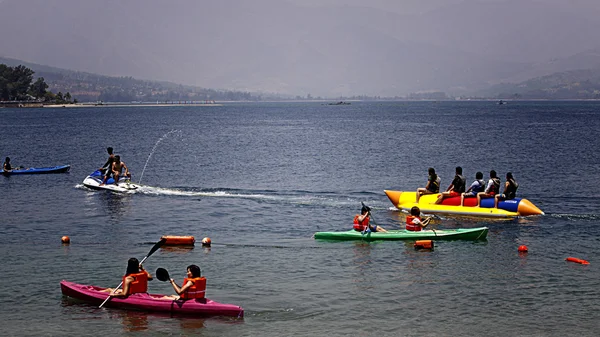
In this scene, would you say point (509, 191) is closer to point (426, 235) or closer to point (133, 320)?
point (426, 235)

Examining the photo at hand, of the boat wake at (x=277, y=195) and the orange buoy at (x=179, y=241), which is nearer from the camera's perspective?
the orange buoy at (x=179, y=241)

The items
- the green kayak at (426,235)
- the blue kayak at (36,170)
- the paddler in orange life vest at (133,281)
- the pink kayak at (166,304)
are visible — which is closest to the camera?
the pink kayak at (166,304)

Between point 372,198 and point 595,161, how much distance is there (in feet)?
99.7

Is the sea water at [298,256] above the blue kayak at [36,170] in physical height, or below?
below

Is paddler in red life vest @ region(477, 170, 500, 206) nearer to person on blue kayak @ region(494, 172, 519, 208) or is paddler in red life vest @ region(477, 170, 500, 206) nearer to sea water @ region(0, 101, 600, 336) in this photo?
person on blue kayak @ region(494, 172, 519, 208)

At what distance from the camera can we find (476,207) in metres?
38.2

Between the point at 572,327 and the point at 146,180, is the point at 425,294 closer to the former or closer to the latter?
the point at 572,327

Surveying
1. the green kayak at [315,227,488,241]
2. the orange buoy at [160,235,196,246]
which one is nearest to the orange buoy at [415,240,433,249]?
the green kayak at [315,227,488,241]

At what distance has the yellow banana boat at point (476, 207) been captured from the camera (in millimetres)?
37719


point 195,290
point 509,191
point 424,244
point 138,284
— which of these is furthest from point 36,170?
point 195,290

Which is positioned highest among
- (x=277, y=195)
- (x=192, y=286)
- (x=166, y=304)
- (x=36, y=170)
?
(x=36, y=170)

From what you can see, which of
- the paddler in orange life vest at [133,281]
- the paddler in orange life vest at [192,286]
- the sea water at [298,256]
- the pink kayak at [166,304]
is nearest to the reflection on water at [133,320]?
the sea water at [298,256]

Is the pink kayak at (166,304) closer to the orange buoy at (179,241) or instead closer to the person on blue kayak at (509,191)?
the orange buoy at (179,241)

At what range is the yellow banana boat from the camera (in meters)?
37.7
